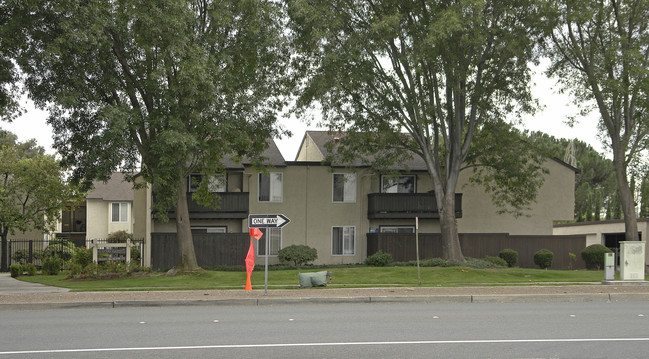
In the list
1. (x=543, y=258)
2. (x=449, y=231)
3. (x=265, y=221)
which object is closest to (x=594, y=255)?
(x=543, y=258)

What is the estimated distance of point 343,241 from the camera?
120ft

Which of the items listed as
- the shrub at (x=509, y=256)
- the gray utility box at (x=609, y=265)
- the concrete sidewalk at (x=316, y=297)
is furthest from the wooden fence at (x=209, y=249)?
the gray utility box at (x=609, y=265)

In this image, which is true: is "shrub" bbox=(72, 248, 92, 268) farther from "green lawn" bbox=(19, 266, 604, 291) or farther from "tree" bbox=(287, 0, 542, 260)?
"tree" bbox=(287, 0, 542, 260)

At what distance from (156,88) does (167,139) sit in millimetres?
2365

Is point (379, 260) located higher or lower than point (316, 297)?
lower

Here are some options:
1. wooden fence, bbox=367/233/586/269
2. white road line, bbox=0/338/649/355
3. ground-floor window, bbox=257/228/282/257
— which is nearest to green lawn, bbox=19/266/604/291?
wooden fence, bbox=367/233/586/269

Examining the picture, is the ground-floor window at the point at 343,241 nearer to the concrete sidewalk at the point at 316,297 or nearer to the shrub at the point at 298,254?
the shrub at the point at 298,254

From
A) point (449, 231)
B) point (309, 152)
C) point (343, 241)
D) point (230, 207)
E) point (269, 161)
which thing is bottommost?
point (343, 241)

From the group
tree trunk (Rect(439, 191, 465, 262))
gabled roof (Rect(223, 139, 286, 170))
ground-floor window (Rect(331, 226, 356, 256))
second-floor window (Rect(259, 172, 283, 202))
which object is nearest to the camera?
tree trunk (Rect(439, 191, 465, 262))

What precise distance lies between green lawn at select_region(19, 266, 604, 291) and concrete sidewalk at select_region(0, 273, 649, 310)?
261cm

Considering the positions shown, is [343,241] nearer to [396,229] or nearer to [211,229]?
[396,229]

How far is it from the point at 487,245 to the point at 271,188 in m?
12.1

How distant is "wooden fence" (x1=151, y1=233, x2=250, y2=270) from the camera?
33281 millimetres

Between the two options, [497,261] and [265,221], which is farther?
[497,261]
